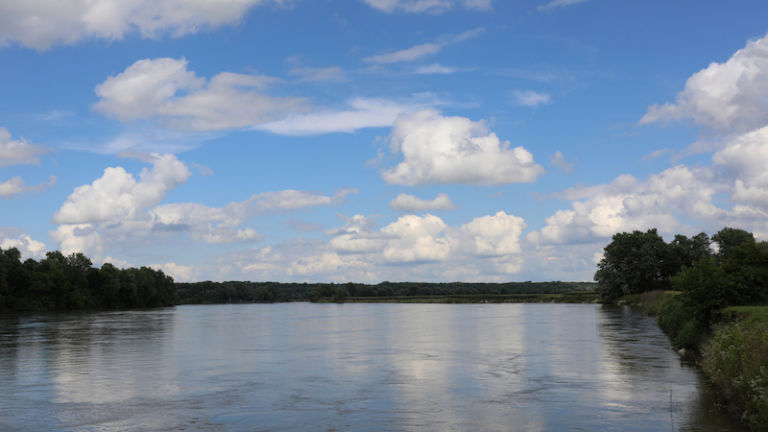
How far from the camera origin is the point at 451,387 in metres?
27.3

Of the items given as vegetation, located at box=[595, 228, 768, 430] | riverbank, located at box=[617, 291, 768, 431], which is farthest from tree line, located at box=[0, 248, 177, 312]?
riverbank, located at box=[617, 291, 768, 431]

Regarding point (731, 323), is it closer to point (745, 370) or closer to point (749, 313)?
point (749, 313)

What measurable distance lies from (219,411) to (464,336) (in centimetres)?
3725

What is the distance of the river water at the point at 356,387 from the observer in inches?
810

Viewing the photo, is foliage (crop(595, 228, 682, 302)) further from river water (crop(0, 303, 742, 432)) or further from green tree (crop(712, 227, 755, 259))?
river water (crop(0, 303, 742, 432))

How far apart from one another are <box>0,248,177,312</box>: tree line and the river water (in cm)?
8387

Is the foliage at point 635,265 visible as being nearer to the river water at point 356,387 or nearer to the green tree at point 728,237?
the green tree at point 728,237

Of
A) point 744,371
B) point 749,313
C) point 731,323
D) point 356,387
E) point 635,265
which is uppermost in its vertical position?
point 635,265

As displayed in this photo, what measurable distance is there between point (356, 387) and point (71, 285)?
131m

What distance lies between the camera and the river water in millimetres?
20562

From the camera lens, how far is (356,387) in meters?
27.8

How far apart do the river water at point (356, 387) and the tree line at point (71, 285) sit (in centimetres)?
8387

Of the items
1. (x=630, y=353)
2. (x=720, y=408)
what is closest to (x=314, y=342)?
(x=630, y=353)

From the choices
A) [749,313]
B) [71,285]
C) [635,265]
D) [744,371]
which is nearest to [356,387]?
[744,371]
